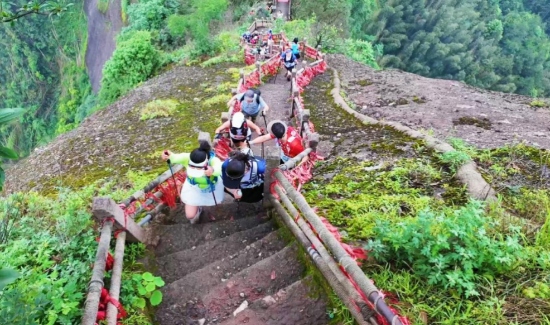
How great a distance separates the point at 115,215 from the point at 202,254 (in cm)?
112

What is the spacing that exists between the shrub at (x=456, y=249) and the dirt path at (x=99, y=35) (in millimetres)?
29102

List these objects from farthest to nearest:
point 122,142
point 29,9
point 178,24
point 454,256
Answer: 1. point 178,24
2. point 122,142
3. point 454,256
4. point 29,9

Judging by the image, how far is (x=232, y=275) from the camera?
421cm

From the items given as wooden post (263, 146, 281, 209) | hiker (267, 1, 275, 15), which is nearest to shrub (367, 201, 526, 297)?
wooden post (263, 146, 281, 209)

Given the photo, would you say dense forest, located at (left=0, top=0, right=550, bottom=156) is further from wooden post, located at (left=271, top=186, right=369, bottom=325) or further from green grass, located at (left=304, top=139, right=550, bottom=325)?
green grass, located at (left=304, top=139, right=550, bottom=325)

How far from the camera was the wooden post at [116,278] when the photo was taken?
321 cm

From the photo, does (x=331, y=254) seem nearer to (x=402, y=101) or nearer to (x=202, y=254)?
(x=202, y=254)

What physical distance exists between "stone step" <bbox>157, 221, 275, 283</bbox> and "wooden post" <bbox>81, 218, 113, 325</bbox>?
81 centimetres

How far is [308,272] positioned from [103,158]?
7001mm

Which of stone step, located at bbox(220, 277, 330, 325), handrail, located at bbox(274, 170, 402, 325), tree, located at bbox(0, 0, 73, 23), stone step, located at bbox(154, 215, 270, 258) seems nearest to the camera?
tree, located at bbox(0, 0, 73, 23)

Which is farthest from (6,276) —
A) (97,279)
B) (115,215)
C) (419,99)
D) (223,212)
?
(419,99)

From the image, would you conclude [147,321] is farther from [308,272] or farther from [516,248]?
[516,248]

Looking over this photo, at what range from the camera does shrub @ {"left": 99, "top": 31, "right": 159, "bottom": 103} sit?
18359 mm

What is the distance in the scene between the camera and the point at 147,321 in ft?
11.6
